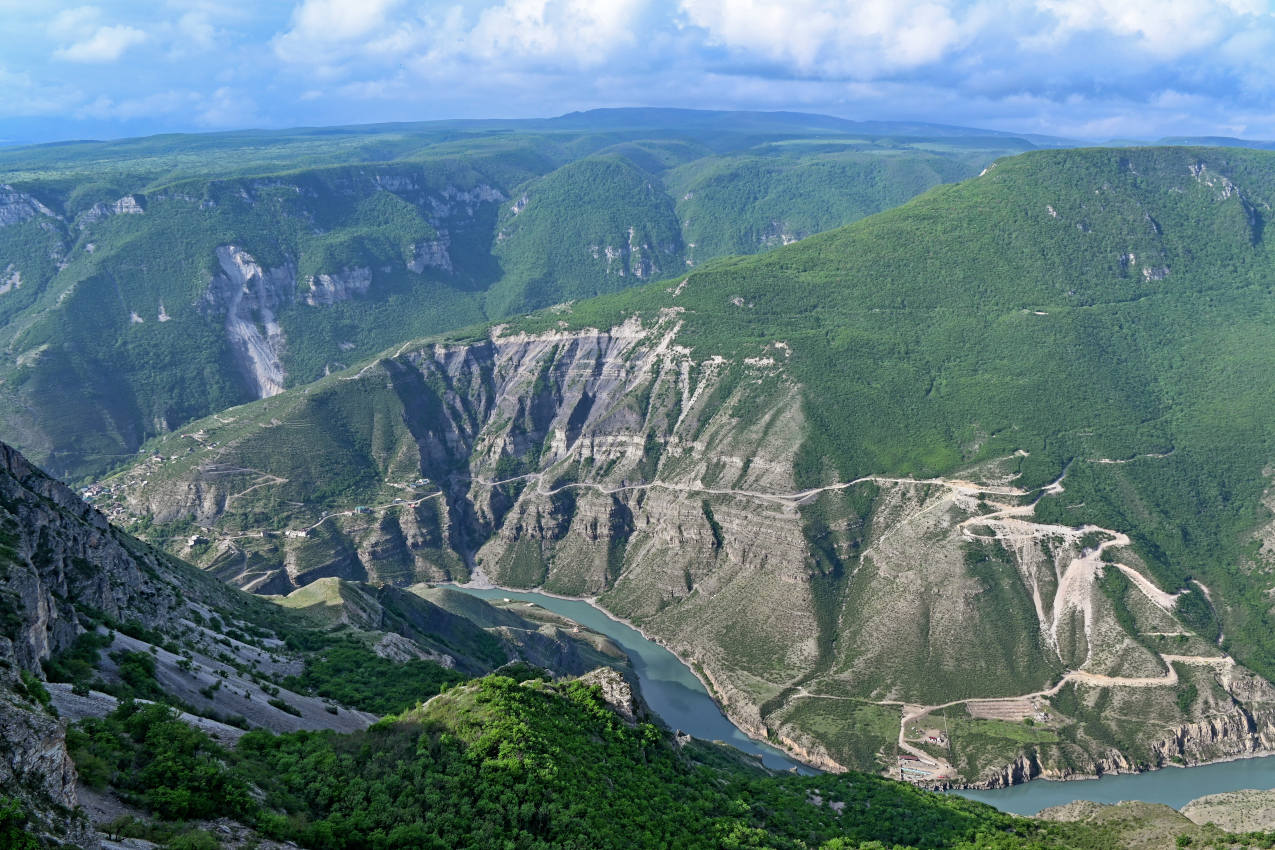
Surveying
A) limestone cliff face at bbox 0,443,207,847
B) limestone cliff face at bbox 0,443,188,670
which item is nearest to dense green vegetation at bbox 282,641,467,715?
limestone cliff face at bbox 0,443,188,670

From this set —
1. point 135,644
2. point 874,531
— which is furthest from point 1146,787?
point 135,644

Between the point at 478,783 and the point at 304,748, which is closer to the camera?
the point at 478,783

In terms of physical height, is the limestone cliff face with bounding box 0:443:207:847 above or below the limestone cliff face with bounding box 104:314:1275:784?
above

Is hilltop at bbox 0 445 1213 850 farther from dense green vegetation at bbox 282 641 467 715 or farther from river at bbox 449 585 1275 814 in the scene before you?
river at bbox 449 585 1275 814

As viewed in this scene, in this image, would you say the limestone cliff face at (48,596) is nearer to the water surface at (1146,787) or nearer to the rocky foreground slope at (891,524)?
the rocky foreground slope at (891,524)

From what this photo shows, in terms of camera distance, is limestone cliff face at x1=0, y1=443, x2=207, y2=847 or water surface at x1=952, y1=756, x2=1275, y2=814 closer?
limestone cliff face at x1=0, y1=443, x2=207, y2=847

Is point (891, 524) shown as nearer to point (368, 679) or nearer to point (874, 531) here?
point (874, 531)

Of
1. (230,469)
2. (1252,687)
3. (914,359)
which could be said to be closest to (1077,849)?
(1252,687)

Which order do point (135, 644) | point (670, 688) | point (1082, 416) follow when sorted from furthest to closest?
point (1082, 416)
point (670, 688)
point (135, 644)
